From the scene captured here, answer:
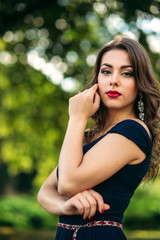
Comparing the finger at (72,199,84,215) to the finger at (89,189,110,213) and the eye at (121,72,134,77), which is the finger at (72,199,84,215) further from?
the eye at (121,72,134,77)

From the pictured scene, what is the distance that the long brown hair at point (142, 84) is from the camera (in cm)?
209

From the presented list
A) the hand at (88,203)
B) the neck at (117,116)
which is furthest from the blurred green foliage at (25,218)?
the hand at (88,203)

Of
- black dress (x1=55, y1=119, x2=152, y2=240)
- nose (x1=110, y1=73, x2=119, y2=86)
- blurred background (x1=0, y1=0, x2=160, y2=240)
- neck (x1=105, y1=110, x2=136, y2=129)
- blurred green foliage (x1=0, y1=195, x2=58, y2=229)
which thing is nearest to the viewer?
black dress (x1=55, y1=119, x2=152, y2=240)

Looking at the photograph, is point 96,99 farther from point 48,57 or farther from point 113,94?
point 48,57

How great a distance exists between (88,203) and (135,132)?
17.0 inches

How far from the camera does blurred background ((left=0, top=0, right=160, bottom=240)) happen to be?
7.70 m

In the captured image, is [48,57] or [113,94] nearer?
[113,94]

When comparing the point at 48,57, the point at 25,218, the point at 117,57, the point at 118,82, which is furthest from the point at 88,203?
the point at 25,218

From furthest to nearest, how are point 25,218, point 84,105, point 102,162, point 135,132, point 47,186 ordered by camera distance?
1. point 25,218
2. point 47,186
3. point 84,105
4. point 135,132
5. point 102,162

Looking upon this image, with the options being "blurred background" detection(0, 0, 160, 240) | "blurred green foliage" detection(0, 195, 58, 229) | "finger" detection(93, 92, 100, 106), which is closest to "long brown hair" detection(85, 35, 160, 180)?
"finger" detection(93, 92, 100, 106)

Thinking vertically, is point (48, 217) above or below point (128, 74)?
above

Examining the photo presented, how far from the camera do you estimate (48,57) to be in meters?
8.91

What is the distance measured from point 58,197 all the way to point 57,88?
781cm

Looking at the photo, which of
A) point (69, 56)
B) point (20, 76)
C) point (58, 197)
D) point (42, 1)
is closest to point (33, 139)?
point (20, 76)
